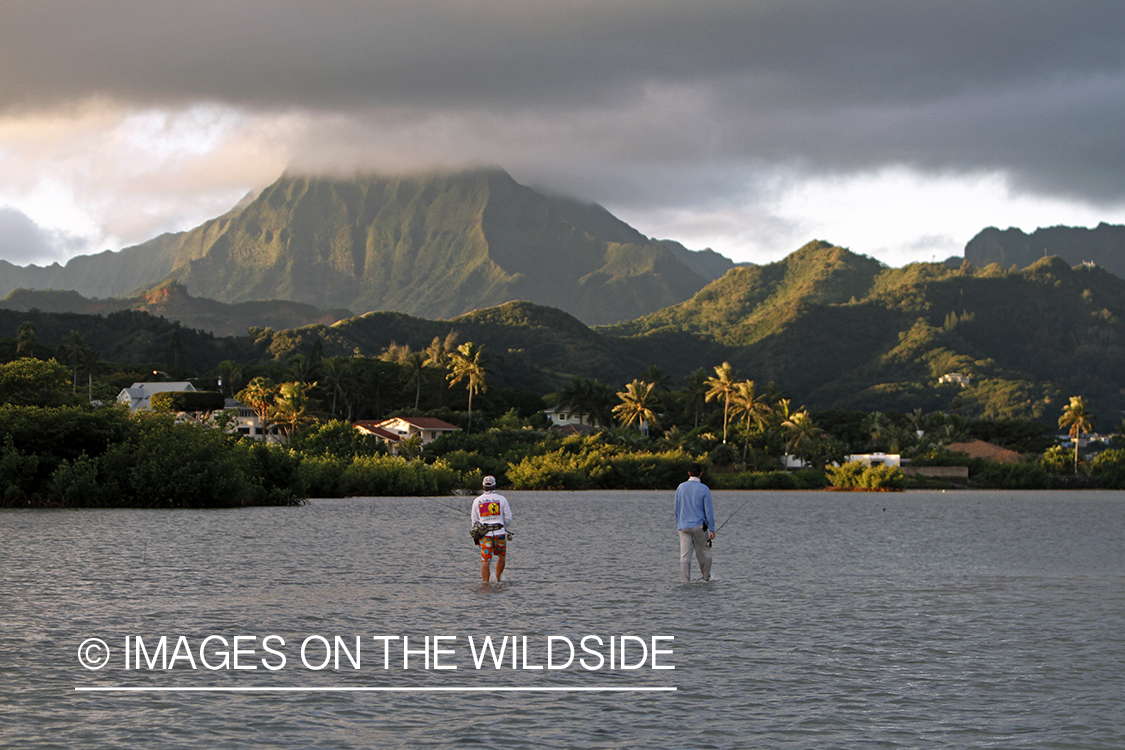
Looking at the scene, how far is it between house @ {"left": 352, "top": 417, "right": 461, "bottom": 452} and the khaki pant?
98.1m

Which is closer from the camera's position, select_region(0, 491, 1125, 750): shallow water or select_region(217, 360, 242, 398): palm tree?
select_region(0, 491, 1125, 750): shallow water

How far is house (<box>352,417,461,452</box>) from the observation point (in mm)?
122000

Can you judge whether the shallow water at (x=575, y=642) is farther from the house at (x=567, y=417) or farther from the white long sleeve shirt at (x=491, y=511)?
the house at (x=567, y=417)

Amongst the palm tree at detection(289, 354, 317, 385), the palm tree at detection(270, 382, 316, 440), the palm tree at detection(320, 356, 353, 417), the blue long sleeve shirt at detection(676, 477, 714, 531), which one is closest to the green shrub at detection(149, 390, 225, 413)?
the palm tree at detection(289, 354, 317, 385)

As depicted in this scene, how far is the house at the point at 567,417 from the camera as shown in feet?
509

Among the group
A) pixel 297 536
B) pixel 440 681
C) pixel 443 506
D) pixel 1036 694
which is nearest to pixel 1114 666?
pixel 1036 694

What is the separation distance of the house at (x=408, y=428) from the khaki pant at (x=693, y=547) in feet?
322

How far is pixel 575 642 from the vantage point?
15.7 m

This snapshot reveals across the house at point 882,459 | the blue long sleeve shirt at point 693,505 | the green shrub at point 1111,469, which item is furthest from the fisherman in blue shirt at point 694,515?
the green shrub at point 1111,469

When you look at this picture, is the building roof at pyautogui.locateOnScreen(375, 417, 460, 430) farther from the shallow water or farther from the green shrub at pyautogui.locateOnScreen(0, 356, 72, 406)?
the shallow water

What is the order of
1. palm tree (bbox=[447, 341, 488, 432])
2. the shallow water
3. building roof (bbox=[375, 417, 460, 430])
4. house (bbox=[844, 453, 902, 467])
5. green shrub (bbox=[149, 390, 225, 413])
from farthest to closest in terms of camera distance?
palm tree (bbox=[447, 341, 488, 432]) < green shrub (bbox=[149, 390, 225, 413]) < house (bbox=[844, 453, 902, 467]) < building roof (bbox=[375, 417, 460, 430]) < the shallow water

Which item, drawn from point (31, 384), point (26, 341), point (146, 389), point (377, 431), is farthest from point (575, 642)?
point (26, 341)

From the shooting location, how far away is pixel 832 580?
84.7 ft

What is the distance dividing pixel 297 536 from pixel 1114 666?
29.3 meters
